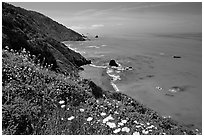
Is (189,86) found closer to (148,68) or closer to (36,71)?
(148,68)

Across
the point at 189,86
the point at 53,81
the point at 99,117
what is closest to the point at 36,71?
the point at 53,81

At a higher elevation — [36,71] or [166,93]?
[36,71]

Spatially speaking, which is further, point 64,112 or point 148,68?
point 148,68

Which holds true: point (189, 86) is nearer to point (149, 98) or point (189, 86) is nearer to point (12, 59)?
point (149, 98)

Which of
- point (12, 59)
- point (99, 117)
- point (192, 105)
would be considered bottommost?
point (192, 105)

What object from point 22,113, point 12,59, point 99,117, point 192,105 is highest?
point 12,59

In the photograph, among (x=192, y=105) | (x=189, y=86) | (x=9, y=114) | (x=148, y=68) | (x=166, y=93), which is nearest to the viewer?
(x=9, y=114)

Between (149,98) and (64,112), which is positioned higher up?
(64,112)

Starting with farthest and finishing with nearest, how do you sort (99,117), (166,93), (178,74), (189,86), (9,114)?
(178,74), (189,86), (166,93), (99,117), (9,114)

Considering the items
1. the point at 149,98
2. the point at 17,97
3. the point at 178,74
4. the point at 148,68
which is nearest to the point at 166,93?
the point at 149,98
